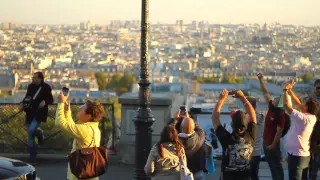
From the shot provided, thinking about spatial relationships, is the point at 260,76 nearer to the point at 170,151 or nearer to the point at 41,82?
the point at 170,151

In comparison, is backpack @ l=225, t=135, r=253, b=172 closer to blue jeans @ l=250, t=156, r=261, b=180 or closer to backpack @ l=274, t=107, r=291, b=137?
blue jeans @ l=250, t=156, r=261, b=180

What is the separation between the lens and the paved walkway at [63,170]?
37.9 ft

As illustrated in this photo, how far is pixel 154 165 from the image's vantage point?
7.27 m

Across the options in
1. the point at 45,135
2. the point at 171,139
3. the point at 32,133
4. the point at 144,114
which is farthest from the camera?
the point at 45,135

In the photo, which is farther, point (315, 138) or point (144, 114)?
point (144, 114)

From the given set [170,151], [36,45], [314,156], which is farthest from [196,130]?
[36,45]

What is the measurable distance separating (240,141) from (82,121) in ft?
5.12

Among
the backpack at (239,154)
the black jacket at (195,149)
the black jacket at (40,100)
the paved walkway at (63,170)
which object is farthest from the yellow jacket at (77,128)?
the black jacket at (40,100)

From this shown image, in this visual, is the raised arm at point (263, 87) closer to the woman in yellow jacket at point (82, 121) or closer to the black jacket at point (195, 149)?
the black jacket at point (195, 149)

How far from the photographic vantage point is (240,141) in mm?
7539

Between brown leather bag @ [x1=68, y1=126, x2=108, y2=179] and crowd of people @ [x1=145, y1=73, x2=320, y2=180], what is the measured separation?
578 mm

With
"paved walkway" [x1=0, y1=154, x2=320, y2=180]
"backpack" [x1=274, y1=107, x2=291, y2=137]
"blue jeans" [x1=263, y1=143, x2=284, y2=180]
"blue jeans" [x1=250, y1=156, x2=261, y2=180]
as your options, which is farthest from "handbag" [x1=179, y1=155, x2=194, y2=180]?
"paved walkway" [x1=0, y1=154, x2=320, y2=180]

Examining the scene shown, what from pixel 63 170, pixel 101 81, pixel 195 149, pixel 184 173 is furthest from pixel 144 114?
pixel 101 81

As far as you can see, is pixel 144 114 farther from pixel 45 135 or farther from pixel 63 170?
pixel 45 135
